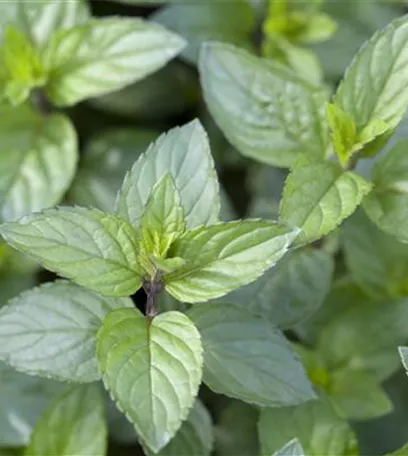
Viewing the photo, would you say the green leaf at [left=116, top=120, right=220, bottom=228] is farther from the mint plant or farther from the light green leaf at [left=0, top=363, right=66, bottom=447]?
the light green leaf at [left=0, top=363, right=66, bottom=447]

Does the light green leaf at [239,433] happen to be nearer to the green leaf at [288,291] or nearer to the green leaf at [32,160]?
the green leaf at [288,291]

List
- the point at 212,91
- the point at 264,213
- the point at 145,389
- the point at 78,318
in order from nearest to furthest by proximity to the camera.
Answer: the point at 145,389 < the point at 78,318 < the point at 212,91 < the point at 264,213

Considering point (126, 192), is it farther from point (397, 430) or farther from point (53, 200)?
point (397, 430)

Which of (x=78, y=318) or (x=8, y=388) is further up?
(x=78, y=318)

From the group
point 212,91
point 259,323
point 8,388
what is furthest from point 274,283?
point 8,388

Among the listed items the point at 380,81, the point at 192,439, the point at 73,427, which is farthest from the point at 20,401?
the point at 380,81

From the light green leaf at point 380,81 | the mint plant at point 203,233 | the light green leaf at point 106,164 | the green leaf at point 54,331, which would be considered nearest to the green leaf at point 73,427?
the mint plant at point 203,233

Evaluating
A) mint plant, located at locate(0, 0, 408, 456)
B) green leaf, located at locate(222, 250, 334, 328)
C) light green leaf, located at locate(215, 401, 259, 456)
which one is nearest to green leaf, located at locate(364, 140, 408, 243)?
mint plant, located at locate(0, 0, 408, 456)
